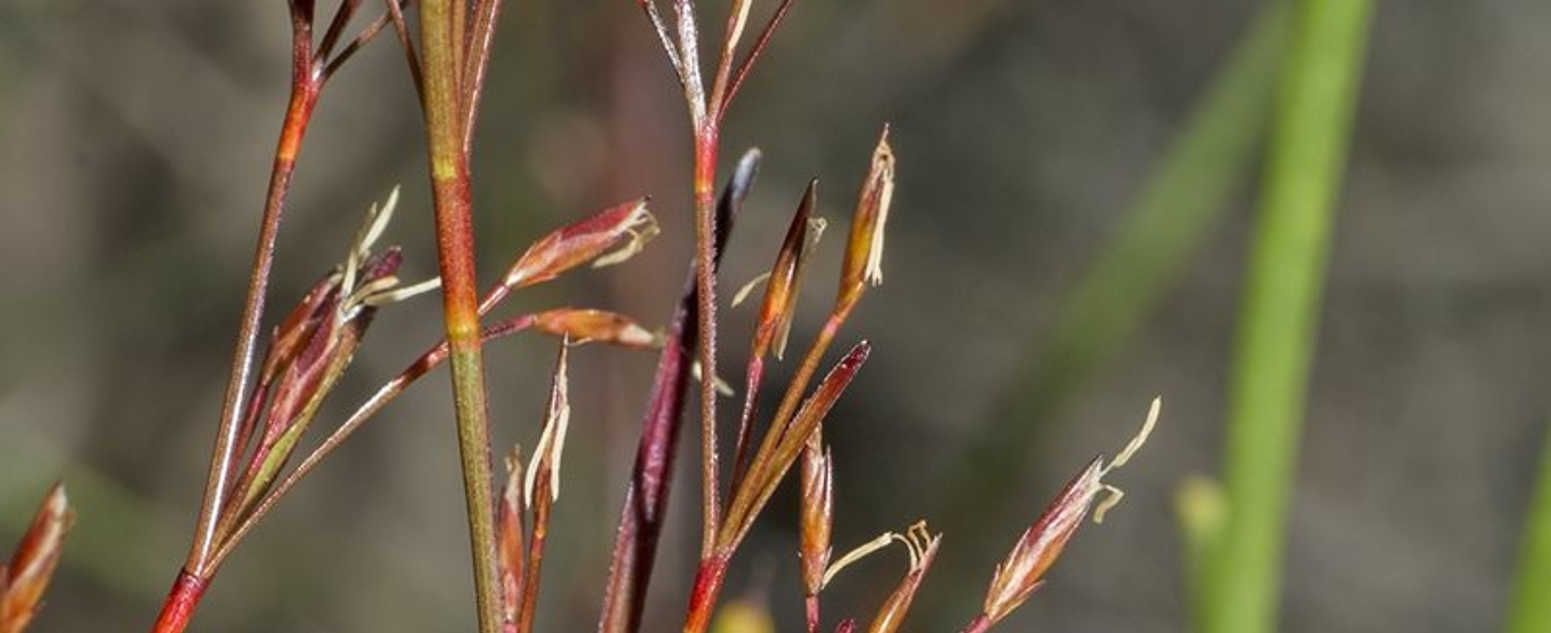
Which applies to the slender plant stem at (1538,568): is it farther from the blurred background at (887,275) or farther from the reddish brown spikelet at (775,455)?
the blurred background at (887,275)

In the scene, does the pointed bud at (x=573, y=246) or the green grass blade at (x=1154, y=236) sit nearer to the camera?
the pointed bud at (x=573, y=246)

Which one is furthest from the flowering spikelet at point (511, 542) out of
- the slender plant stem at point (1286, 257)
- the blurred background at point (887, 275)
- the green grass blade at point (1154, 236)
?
the blurred background at point (887, 275)

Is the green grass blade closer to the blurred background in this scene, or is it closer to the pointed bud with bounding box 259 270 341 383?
the pointed bud with bounding box 259 270 341 383

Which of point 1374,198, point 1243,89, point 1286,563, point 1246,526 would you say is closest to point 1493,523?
point 1286,563

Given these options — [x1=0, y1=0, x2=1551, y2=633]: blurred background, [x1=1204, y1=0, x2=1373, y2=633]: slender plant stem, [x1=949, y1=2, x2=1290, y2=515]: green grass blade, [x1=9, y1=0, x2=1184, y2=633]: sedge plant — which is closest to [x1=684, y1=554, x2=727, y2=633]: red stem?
[x1=9, y1=0, x2=1184, y2=633]: sedge plant

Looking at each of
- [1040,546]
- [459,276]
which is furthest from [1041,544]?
[459,276]

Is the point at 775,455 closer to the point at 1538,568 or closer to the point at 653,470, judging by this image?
the point at 653,470
